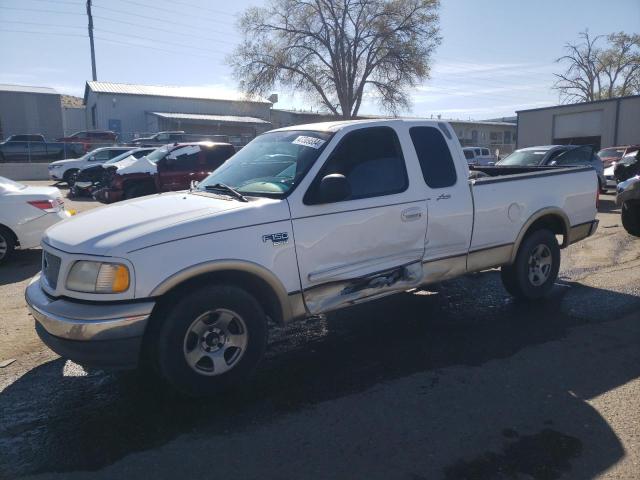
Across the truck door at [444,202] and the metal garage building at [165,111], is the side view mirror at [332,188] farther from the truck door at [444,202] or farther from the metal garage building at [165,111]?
the metal garage building at [165,111]

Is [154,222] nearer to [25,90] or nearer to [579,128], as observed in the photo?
[579,128]

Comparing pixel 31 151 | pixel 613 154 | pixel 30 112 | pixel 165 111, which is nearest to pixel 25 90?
pixel 30 112

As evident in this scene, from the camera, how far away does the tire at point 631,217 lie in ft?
31.7

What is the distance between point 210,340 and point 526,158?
Answer: 13.7 meters

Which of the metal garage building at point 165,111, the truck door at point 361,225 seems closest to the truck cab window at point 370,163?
the truck door at point 361,225

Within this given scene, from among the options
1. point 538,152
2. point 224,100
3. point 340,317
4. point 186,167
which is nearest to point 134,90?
point 224,100

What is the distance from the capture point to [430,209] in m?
4.72

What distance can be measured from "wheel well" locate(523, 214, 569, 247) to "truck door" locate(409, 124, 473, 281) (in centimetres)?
124

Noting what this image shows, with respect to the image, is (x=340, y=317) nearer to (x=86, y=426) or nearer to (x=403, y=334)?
(x=403, y=334)

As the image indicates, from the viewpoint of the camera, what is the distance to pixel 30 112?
4222 cm

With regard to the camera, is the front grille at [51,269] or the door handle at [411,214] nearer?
the front grille at [51,269]

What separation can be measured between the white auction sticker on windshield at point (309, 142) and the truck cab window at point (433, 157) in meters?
0.98

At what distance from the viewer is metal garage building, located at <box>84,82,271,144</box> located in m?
45.2

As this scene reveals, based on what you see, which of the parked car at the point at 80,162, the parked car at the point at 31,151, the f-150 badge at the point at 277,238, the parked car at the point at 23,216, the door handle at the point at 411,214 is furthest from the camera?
the parked car at the point at 31,151
